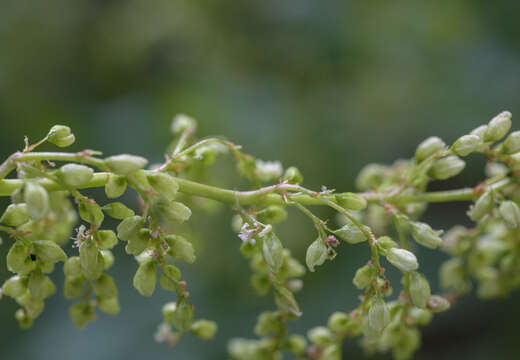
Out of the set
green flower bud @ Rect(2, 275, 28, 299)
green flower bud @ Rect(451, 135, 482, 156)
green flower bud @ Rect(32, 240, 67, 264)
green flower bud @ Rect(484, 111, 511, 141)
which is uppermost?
green flower bud @ Rect(484, 111, 511, 141)

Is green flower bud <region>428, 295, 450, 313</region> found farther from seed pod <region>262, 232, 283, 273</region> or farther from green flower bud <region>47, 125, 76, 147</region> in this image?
green flower bud <region>47, 125, 76, 147</region>

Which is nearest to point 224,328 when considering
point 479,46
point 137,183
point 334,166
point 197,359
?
point 197,359

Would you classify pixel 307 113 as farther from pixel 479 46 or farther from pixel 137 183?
pixel 137 183

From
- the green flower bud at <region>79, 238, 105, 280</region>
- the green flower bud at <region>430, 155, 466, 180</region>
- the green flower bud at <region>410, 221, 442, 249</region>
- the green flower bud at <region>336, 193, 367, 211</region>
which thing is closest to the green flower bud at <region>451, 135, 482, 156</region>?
the green flower bud at <region>430, 155, 466, 180</region>

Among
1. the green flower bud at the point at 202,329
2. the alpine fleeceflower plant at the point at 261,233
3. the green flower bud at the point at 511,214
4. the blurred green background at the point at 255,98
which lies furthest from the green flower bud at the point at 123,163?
the blurred green background at the point at 255,98

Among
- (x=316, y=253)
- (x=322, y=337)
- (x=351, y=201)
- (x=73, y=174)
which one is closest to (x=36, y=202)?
(x=73, y=174)

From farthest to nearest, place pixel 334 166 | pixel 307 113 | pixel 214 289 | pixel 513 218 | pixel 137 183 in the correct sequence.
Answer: pixel 307 113, pixel 334 166, pixel 214 289, pixel 513 218, pixel 137 183
